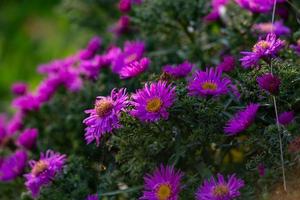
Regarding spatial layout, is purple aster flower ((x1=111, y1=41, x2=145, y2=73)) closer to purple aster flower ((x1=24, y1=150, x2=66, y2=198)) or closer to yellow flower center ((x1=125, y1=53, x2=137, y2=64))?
yellow flower center ((x1=125, y1=53, x2=137, y2=64))

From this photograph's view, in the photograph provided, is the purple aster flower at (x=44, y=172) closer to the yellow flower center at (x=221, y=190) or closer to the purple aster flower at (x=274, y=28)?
the yellow flower center at (x=221, y=190)

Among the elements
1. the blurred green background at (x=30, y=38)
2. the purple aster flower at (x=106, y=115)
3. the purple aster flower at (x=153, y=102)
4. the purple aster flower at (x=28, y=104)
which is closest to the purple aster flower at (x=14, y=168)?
the purple aster flower at (x=28, y=104)

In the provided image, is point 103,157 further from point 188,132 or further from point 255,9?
point 255,9

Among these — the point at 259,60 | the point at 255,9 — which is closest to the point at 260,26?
the point at 255,9

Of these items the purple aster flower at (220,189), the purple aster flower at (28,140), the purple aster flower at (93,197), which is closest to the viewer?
the purple aster flower at (220,189)

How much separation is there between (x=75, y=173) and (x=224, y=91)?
54 cm

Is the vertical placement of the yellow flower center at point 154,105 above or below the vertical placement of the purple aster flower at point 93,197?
above

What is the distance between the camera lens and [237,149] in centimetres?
182

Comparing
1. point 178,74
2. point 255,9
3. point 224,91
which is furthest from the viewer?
point 255,9

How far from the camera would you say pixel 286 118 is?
150 centimetres

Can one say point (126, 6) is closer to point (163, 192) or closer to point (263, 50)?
point (263, 50)

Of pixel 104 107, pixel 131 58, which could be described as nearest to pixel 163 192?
pixel 104 107

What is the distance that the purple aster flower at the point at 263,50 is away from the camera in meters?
1.55

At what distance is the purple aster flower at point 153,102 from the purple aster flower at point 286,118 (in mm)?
278
